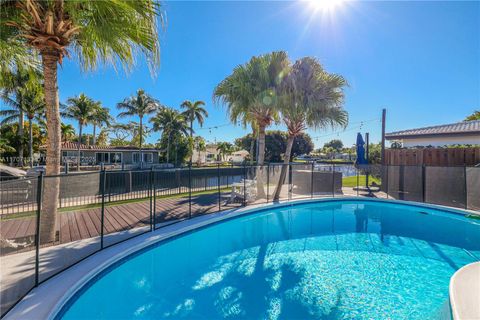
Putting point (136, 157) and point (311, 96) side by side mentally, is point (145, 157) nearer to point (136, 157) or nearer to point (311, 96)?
point (136, 157)

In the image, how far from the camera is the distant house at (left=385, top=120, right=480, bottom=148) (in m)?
11.8

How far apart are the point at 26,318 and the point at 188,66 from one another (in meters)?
13.7

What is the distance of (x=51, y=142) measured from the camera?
180 inches

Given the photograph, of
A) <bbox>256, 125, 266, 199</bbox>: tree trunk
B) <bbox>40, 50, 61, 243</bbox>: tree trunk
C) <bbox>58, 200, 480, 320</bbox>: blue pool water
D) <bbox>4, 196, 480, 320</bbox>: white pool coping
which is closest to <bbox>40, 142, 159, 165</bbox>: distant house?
<bbox>256, 125, 266, 199</bbox>: tree trunk

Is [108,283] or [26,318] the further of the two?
[108,283]

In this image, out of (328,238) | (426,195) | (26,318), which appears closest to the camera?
(26,318)

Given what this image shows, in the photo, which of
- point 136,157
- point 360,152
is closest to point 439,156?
point 360,152

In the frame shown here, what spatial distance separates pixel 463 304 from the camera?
272 centimetres

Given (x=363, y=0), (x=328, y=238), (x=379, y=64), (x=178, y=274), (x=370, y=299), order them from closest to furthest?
(x=370, y=299)
(x=178, y=274)
(x=328, y=238)
(x=363, y=0)
(x=379, y=64)

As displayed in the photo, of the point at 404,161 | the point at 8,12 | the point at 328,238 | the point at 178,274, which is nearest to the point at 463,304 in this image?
the point at 328,238

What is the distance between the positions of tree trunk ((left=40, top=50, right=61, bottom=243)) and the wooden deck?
504mm

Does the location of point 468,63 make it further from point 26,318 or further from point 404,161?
point 26,318

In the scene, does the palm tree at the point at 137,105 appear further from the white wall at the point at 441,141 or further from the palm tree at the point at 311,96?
the white wall at the point at 441,141

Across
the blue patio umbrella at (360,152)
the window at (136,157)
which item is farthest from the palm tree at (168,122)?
the blue patio umbrella at (360,152)
